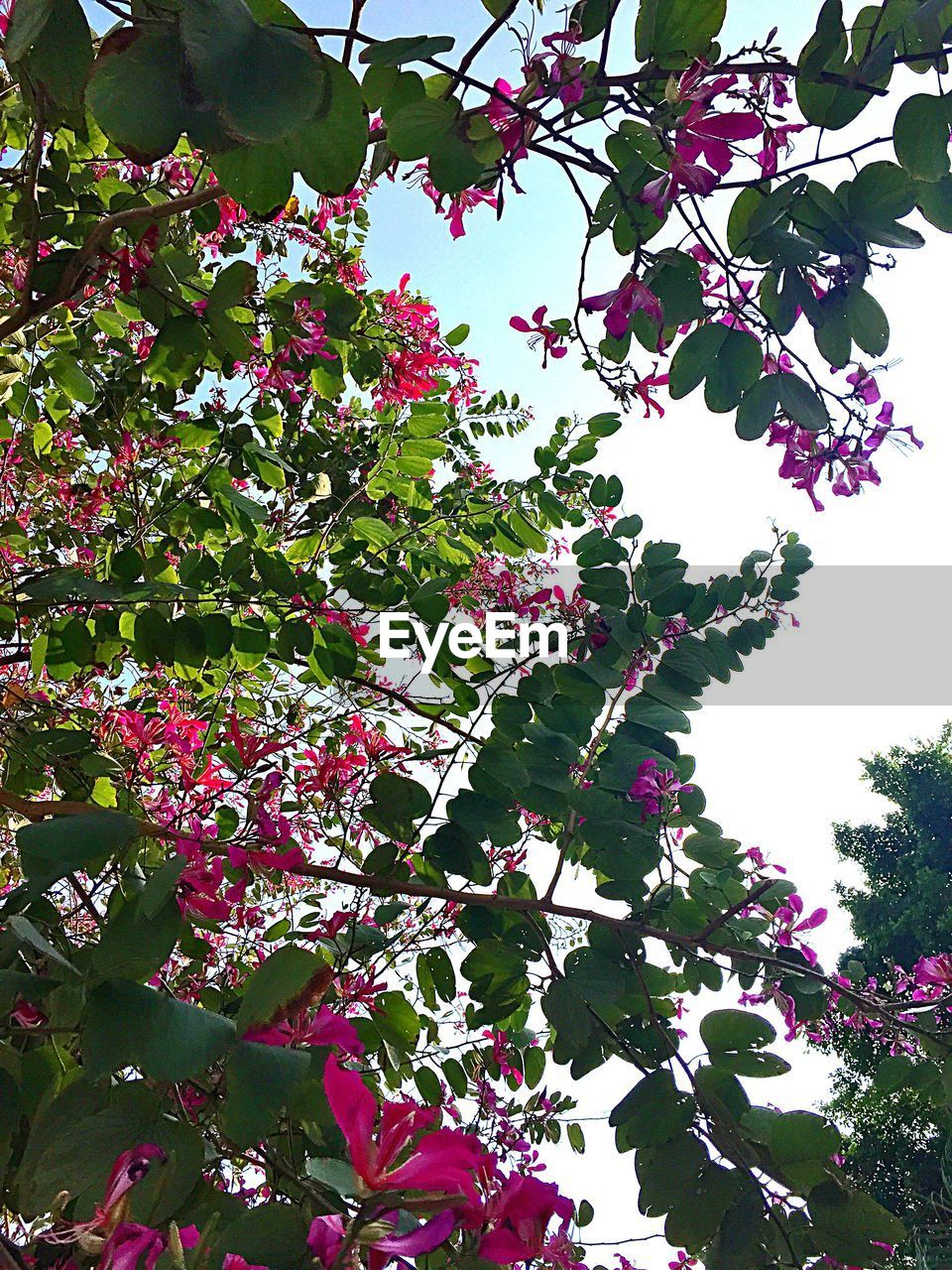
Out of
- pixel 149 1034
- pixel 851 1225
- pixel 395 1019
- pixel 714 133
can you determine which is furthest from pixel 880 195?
pixel 395 1019

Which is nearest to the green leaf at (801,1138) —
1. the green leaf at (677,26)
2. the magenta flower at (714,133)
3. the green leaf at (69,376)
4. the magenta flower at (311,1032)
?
the magenta flower at (311,1032)

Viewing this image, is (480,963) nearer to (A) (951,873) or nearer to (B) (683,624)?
(B) (683,624)

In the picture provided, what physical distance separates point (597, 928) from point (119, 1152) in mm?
815

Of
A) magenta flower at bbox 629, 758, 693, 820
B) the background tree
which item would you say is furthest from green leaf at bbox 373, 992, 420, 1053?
the background tree

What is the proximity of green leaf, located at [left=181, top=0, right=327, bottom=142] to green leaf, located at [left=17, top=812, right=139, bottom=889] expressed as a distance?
633mm

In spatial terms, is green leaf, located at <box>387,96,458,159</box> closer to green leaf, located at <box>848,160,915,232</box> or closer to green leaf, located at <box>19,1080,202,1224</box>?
green leaf, located at <box>848,160,915,232</box>

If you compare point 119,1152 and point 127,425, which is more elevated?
point 127,425

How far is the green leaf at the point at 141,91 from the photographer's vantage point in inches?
24.1

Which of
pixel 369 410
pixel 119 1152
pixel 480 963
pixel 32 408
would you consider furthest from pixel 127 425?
pixel 119 1152

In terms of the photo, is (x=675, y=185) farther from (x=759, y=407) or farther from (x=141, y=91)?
(x=141, y=91)

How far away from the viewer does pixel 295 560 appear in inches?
90.4

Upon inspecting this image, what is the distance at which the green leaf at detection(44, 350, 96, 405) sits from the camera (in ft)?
5.63

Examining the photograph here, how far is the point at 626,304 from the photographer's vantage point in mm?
1013

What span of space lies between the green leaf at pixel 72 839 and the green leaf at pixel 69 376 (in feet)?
3.75
